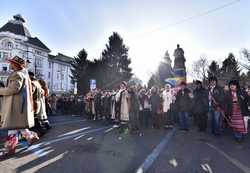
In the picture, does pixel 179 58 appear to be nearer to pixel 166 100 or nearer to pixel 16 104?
pixel 166 100

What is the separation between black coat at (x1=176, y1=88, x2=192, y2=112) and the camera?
9.52m

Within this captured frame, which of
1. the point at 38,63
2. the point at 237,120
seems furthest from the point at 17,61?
the point at 38,63

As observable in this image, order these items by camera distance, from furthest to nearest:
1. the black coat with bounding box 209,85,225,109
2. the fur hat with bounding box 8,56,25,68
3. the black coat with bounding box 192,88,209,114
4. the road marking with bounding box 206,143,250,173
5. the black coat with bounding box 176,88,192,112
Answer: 1. the black coat with bounding box 176,88,192,112
2. the black coat with bounding box 192,88,209,114
3. the black coat with bounding box 209,85,225,109
4. the fur hat with bounding box 8,56,25,68
5. the road marking with bounding box 206,143,250,173

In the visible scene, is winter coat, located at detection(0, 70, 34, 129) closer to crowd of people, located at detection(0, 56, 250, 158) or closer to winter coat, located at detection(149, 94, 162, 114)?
crowd of people, located at detection(0, 56, 250, 158)

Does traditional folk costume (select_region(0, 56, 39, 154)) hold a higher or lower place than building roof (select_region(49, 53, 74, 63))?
lower

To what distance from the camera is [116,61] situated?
4212cm

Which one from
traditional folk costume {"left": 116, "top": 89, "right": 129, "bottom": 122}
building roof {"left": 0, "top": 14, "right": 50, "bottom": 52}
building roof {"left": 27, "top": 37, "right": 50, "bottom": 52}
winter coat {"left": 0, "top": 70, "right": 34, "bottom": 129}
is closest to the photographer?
winter coat {"left": 0, "top": 70, "right": 34, "bottom": 129}

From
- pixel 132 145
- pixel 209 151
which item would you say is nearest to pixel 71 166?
pixel 132 145

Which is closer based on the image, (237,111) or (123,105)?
(237,111)

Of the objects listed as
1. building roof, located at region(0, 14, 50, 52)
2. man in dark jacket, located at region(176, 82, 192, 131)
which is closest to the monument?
man in dark jacket, located at region(176, 82, 192, 131)

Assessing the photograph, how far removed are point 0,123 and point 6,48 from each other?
62254mm

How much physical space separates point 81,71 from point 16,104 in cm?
3991

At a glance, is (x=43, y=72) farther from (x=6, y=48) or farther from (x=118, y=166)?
(x=118, y=166)

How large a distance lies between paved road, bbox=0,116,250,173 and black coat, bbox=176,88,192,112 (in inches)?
105
